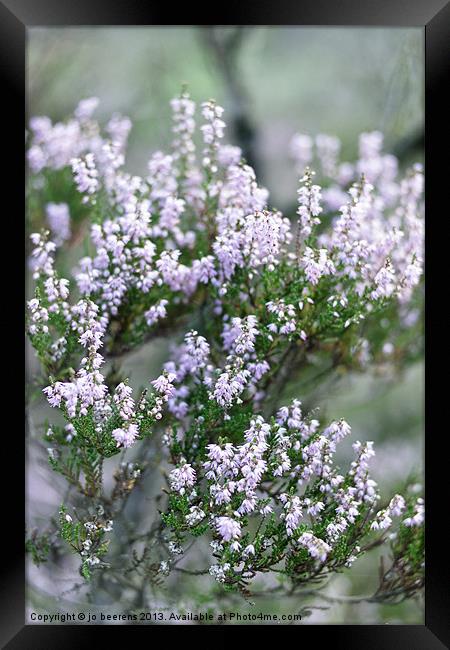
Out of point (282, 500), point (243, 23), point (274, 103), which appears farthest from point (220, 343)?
point (274, 103)

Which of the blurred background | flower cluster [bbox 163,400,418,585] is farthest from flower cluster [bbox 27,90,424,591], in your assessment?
the blurred background

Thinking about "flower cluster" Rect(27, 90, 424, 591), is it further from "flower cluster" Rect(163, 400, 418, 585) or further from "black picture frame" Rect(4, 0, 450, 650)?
"black picture frame" Rect(4, 0, 450, 650)

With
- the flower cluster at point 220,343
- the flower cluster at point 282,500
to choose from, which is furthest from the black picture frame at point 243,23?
the flower cluster at point 282,500

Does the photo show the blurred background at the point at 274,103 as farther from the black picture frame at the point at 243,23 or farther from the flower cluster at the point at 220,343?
the flower cluster at the point at 220,343

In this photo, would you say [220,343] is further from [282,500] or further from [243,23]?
[243,23]
